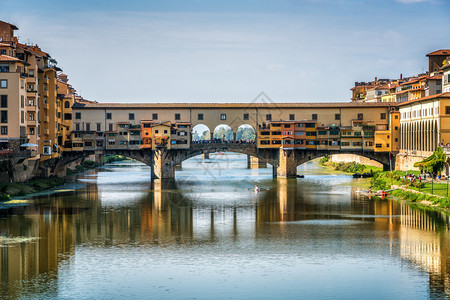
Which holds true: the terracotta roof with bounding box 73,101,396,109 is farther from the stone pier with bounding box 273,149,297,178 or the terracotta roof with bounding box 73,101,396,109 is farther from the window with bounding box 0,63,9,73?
the window with bounding box 0,63,9,73

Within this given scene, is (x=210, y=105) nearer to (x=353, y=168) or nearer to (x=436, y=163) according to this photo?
(x=353, y=168)

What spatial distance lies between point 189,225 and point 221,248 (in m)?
8.95

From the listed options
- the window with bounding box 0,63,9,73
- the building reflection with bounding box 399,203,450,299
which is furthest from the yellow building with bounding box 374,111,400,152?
the window with bounding box 0,63,9,73

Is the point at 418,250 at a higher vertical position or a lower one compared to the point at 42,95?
lower

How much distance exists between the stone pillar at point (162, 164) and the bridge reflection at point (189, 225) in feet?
61.5

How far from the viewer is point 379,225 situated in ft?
151

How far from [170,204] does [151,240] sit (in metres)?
18.0

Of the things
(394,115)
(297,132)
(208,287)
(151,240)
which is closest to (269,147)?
(297,132)

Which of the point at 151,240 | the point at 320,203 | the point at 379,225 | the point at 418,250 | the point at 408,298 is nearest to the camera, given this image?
the point at 408,298

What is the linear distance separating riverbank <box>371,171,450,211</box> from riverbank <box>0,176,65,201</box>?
35482mm

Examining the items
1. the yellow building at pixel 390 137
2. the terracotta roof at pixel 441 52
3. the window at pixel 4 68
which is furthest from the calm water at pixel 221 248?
the terracotta roof at pixel 441 52

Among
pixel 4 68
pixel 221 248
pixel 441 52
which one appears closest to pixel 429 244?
pixel 221 248

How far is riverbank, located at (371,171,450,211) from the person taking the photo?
176 feet

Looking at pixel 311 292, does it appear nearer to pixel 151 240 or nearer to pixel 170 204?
pixel 151 240
